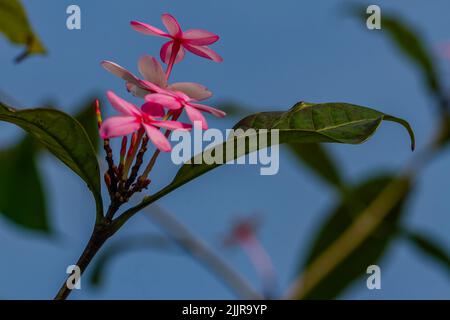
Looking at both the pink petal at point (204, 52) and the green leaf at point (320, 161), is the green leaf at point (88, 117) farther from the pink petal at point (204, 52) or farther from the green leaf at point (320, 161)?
the pink petal at point (204, 52)

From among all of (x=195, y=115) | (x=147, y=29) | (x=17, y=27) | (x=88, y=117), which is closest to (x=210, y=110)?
(x=195, y=115)

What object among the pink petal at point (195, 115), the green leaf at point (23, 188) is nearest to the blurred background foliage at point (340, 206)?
the green leaf at point (23, 188)

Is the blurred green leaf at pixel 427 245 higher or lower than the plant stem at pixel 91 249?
lower

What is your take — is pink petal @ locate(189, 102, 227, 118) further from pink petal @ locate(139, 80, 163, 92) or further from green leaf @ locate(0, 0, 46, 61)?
green leaf @ locate(0, 0, 46, 61)

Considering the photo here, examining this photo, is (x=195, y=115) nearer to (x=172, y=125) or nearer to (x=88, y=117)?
(x=172, y=125)
